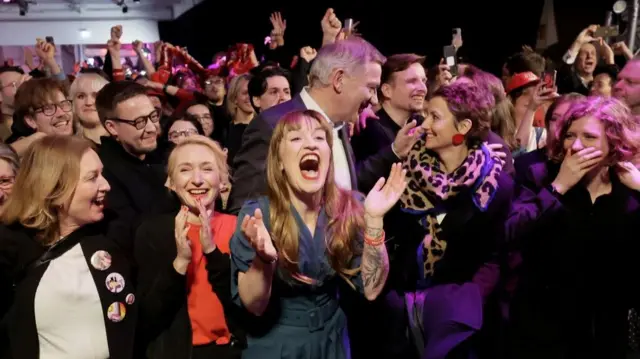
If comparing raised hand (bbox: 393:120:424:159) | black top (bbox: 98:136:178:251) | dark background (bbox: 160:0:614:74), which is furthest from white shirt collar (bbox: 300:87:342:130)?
dark background (bbox: 160:0:614:74)

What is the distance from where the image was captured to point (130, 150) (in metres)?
3.60

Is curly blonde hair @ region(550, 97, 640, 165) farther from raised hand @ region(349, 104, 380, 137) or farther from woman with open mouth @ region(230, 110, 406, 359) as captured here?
raised hand @ region(349, 104, 380, 137)

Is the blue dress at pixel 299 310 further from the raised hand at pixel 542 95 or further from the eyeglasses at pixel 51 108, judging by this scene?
the raised hand at pixel 542 95

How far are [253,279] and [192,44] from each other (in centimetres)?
1489

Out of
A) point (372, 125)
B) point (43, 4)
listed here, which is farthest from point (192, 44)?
point (372, 125)

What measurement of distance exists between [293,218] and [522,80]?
322 centimetres

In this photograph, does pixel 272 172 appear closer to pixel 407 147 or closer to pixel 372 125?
pixel 407 147

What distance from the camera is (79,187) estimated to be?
8.80 ft

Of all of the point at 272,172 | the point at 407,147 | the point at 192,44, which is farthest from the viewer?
the point at 192,44

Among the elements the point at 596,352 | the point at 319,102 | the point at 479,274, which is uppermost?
the point at 319,102

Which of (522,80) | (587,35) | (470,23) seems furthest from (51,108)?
(470,23)

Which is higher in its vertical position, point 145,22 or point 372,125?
point 145,22

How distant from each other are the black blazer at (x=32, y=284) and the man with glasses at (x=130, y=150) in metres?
0.59

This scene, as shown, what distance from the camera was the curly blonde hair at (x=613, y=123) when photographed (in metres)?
3.01
